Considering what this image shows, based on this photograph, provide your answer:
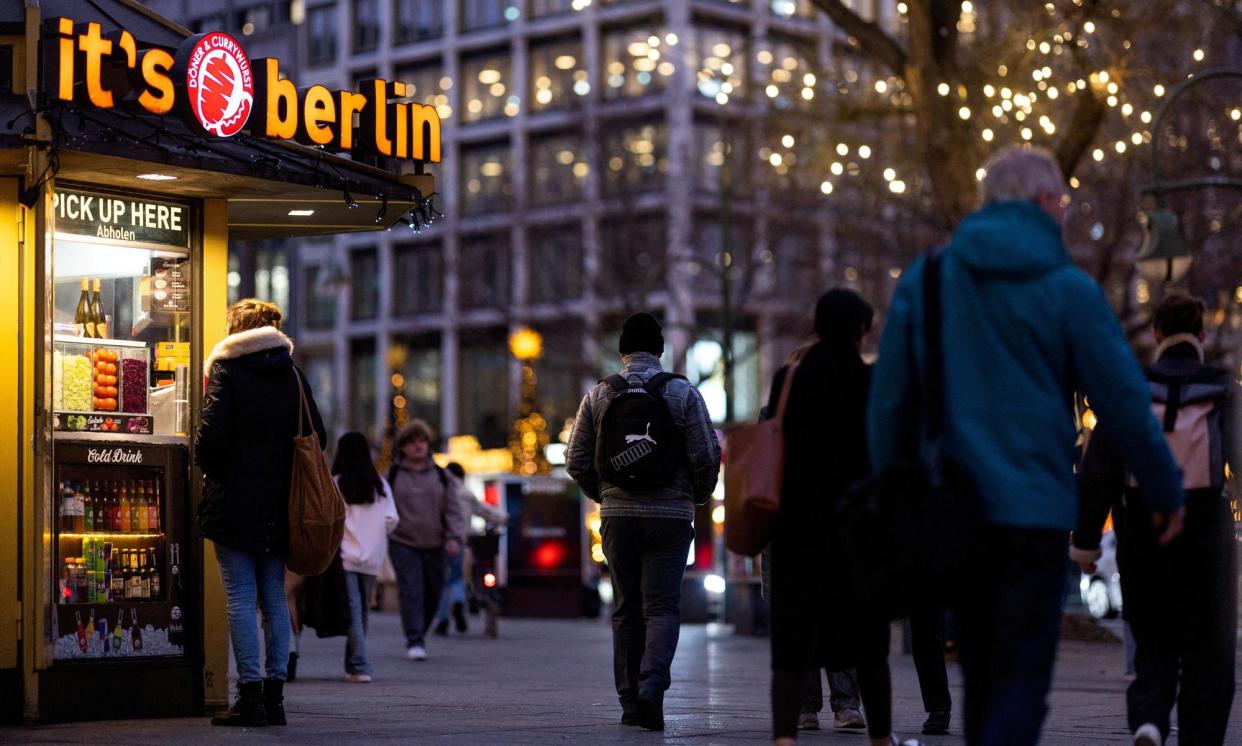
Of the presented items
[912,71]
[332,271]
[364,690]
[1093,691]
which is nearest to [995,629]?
[364,690]

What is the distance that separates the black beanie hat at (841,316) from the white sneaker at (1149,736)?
1811 mm

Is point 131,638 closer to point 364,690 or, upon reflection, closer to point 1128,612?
point 364,690

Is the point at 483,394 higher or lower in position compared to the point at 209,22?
lower

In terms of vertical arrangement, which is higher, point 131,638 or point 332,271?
point 332,271

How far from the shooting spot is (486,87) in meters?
78.4

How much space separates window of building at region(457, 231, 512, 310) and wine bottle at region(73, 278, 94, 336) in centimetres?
4243

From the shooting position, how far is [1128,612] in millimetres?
8188

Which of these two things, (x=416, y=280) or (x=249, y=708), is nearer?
(x=249, y=708)

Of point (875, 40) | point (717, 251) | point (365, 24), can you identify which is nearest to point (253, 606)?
point (875, 40)

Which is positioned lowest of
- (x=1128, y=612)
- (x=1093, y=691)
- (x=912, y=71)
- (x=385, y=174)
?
(x=1093, y=691)

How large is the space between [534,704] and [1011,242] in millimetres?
6711

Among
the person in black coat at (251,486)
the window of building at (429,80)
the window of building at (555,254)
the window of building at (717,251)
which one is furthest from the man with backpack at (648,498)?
the window of building at (429,80)

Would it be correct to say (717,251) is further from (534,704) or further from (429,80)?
(534,704)

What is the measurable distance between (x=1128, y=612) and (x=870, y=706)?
3.42 ft
